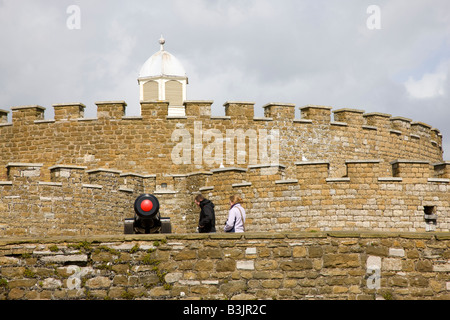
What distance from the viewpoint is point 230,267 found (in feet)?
33.5

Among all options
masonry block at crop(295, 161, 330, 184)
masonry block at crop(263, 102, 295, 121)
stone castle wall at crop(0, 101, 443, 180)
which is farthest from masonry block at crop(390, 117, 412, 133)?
masonry block at crop(295, 161, 330, 184)

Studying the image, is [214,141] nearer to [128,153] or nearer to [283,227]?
[128,153]

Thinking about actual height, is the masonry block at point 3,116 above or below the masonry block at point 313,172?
above

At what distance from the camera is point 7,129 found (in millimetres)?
22094

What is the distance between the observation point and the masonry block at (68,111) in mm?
21562

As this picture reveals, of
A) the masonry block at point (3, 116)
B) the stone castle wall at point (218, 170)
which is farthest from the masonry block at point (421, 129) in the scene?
the masonry block at point (3, 116)

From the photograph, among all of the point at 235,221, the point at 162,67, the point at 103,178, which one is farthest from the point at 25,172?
the point at 162,67

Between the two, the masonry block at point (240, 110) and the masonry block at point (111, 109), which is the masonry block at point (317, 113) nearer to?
the masonry block at point (240, 110)

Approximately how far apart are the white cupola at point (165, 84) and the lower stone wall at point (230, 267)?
57.0 feet

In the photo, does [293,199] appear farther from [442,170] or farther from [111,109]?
[111,109]

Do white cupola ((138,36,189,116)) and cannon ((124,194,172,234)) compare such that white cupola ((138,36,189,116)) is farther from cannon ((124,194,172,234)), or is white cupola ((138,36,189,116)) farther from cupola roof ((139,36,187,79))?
cannon ((124,194,172,234))

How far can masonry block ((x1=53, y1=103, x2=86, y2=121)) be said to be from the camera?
21.6 metres

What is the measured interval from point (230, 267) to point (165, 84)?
18.9 meters

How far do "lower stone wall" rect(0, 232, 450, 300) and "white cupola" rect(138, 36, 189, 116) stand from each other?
57.0ft
